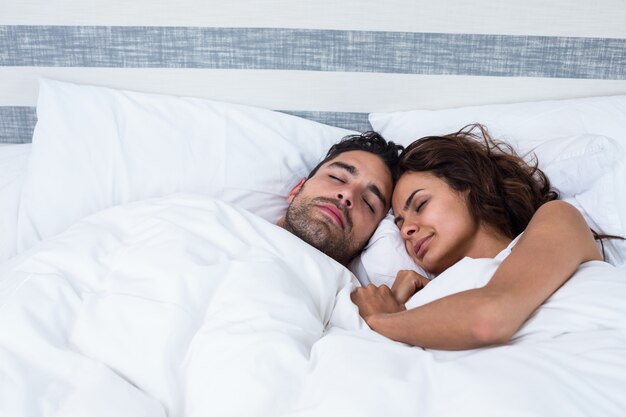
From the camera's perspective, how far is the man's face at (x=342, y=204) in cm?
169

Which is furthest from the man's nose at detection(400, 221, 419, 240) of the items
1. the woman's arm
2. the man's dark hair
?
the woman's arm

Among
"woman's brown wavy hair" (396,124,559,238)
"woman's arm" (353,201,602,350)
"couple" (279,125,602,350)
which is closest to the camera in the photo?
"woman's arm" (353,201,602,350)

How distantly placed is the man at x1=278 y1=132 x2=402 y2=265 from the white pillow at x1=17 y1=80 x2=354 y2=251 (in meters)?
0.12

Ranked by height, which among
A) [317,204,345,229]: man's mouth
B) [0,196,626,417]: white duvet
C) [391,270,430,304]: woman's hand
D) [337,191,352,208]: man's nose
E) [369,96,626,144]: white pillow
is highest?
[369,96,626,144]: white pillow

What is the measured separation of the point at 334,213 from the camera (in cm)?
170

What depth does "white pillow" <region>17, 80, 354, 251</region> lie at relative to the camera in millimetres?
1767

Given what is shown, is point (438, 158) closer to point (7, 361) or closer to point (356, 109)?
point (356, 109)

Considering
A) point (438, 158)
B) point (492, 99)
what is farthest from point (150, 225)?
point (492, 99)

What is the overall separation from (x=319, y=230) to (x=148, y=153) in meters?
0.56

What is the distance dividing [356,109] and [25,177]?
40.9 inches

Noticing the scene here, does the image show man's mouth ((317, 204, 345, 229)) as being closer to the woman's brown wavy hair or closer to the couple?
the couple

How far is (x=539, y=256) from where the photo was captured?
4.13ft

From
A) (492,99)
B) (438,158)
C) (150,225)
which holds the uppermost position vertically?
(492,99)

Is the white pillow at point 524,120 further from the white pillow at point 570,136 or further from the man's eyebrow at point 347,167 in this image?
the man's eyebrow at point 347,167
